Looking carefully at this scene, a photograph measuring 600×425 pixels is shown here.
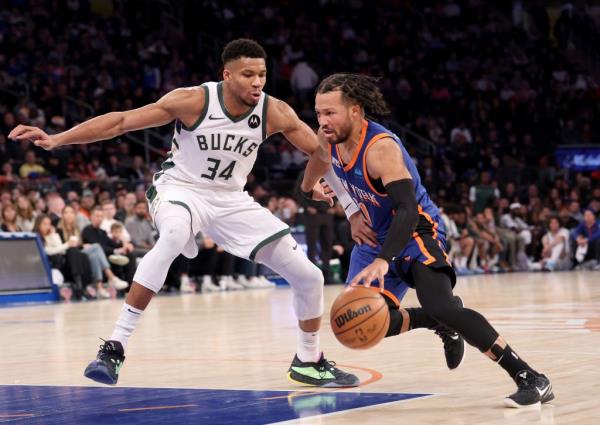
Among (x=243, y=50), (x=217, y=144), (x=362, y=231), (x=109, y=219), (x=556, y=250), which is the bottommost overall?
(x=556, y=250)

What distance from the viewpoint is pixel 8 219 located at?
15.1 metres

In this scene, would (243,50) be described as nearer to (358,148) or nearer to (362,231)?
(358,148)

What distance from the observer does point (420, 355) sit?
7512 mm

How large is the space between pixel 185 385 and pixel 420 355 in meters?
1.84

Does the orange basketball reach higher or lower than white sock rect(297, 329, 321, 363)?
higher

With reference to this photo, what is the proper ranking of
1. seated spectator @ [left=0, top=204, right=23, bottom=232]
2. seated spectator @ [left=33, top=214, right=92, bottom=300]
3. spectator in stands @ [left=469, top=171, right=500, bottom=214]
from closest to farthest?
seated spectator @ [left=0, top=204, right=23, bottom=232], seated spectator @ [left=33, top=214, right=92, bottom=300], spectator in stands @ [left=469, top=171, right=500, bottom=214]

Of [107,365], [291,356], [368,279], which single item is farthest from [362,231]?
[291,356]

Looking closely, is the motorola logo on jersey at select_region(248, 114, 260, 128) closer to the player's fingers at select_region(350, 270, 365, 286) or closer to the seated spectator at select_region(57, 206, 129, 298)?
the player's fingers at select_region(350, 270, 365, 286)

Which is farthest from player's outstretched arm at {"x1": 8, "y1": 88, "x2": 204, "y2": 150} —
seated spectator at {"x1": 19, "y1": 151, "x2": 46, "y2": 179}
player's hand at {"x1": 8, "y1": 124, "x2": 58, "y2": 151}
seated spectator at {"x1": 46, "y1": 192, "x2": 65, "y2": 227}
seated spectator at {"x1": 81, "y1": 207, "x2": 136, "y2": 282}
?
seated spectator at {"x1": 19, "y1": 151, "x2": 46, "y2": 179}

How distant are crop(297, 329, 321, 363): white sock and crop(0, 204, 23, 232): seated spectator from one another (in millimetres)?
9378

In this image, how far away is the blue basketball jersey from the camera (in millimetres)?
5703

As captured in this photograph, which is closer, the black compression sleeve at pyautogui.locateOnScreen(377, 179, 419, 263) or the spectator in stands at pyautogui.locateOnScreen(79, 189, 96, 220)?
the black compression sleeve at pyautogui.locateOnScreen(377, 179, 419, 263)

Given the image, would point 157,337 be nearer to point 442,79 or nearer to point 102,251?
point 102,251

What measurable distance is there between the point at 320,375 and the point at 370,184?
129 centimetres
